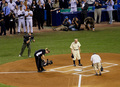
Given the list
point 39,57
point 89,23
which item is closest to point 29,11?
point 89,23

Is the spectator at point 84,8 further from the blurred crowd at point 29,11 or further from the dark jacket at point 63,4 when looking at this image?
the dark jacket at point 63,4

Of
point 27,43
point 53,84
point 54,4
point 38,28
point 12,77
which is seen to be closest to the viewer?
point 53,84

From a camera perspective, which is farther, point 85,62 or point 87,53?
point 87,53

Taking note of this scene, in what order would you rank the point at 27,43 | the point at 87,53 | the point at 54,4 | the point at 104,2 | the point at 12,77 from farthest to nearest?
the point at 104,2
the point at 54,4
the point at 87,53
the point at 27,43
the point at 12,77

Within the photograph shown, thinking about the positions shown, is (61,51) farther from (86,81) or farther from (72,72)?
(86,81)

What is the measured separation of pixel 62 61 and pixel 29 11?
11.1m

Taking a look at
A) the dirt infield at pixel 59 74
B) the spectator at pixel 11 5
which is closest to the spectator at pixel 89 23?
the spectator at pixel 11 5

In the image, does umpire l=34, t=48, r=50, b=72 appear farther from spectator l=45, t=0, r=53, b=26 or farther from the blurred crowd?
spectator l=45, t=0, r=53, b=26

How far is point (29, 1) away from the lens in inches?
1393

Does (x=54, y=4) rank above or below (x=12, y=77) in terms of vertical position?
above

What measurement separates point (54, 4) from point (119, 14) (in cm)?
802

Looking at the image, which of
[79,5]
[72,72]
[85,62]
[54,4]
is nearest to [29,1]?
[54,4]

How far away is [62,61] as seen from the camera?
20.8 meters

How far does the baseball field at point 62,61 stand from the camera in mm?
15984
